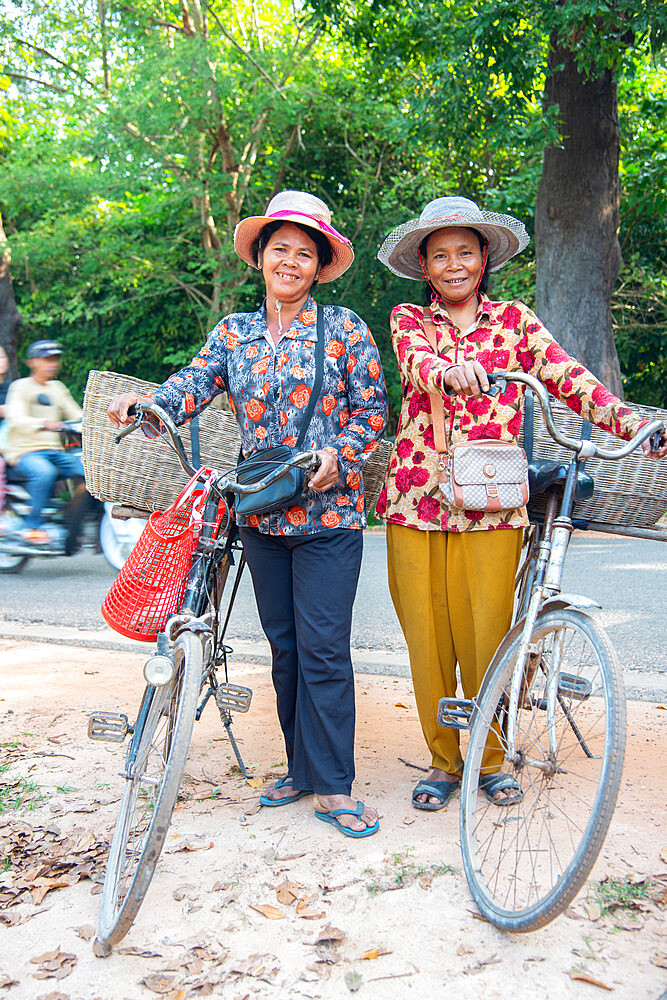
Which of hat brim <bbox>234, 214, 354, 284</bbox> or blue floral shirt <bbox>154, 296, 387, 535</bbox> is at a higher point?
hat brim <bbox>234, 214, 354, 284</bbox>

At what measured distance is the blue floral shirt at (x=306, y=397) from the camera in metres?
2.97

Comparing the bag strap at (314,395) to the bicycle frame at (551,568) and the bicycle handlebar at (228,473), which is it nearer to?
the bicycle handlebar at (228,473)

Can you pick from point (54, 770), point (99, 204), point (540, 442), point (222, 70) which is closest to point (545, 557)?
point (540, 442)

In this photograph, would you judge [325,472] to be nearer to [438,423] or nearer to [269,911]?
[438,423]

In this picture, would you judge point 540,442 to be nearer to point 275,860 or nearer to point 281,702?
point 281,702

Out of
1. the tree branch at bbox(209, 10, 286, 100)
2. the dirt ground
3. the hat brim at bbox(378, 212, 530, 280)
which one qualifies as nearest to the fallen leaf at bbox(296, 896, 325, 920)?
the dirt ground

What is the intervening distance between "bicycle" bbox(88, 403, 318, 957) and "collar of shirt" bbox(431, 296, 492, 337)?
74cm

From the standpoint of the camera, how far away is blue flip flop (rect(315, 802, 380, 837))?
287cm

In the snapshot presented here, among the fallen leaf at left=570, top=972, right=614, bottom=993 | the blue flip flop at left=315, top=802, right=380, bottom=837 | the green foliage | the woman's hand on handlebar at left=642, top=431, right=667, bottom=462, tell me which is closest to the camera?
the fallen leaf at left=570, top=972, right=614, bottom=993

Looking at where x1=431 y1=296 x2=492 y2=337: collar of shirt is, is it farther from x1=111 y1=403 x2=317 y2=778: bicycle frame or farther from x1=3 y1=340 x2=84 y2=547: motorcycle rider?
x1=3 y1=340 x2=84 y2=547: motorcycle rider

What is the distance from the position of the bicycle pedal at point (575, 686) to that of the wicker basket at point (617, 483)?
85 centimetres

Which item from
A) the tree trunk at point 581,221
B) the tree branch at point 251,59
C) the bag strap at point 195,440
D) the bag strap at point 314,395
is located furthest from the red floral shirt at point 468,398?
the tree branch at point 251,59

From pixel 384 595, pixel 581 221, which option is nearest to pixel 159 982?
pixel 384 595

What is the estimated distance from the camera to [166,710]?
2523mm
